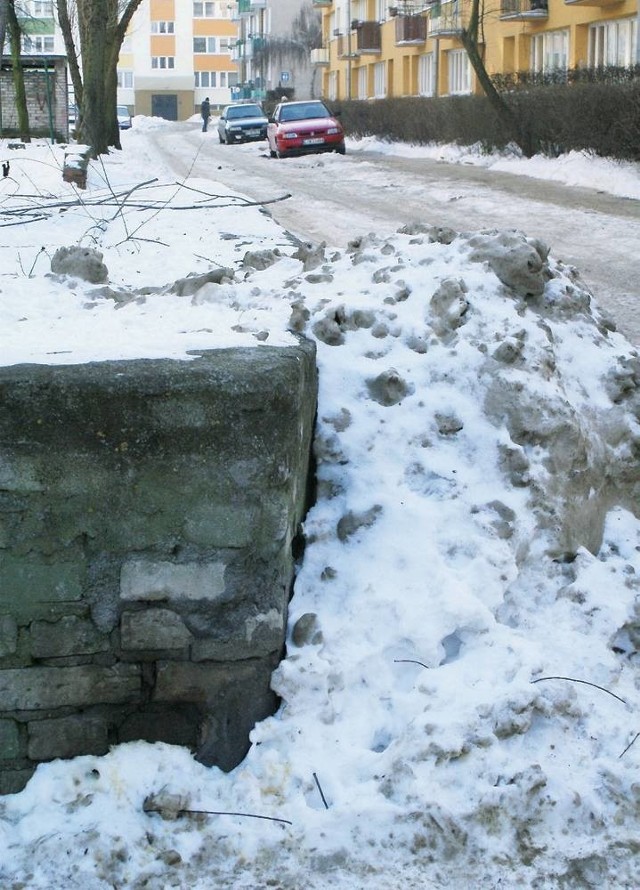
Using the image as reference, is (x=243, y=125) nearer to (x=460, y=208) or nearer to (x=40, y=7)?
(x=40, y=7)

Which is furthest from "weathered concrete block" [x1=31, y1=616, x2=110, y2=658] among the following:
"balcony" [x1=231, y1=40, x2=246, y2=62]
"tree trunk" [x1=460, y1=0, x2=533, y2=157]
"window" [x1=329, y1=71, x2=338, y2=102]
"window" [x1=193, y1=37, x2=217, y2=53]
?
"window" [x1=193, y1=37, x2=217, y2=53]

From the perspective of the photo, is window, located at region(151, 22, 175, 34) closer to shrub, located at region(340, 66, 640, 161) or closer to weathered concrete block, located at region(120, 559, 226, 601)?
shrub, located at region(340, 66, 640, 161)

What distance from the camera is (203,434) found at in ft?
11.4

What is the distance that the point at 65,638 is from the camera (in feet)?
11.5

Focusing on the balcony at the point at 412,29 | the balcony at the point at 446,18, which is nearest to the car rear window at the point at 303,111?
the balcony at the point at 446,18

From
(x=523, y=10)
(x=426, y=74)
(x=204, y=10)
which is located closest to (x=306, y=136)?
(x=523, y=10)

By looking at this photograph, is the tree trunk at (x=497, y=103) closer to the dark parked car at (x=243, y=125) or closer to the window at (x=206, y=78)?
the dark parked car at (x=243, y=125)

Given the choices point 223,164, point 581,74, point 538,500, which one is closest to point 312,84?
point 223,164

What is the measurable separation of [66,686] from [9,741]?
239 millimetres

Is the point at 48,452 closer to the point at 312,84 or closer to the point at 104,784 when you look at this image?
the point at 104,784

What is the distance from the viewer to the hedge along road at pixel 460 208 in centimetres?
1033

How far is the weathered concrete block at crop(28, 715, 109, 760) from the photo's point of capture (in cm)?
355

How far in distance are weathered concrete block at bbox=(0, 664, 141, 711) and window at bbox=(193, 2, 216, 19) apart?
93137 mm

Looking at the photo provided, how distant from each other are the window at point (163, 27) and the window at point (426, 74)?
165ft
